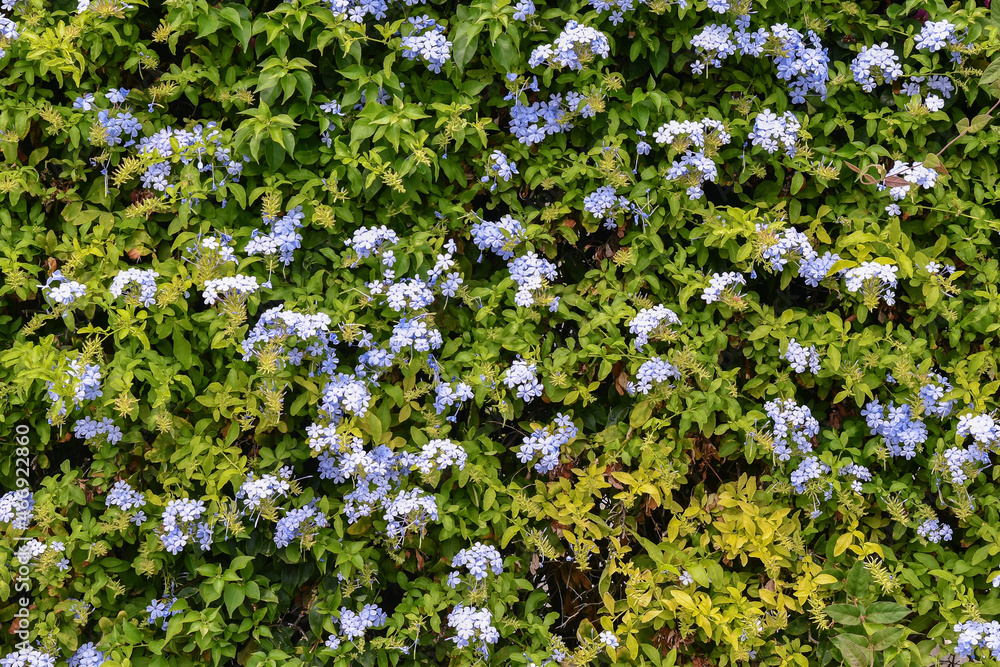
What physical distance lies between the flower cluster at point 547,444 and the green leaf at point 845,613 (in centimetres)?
109

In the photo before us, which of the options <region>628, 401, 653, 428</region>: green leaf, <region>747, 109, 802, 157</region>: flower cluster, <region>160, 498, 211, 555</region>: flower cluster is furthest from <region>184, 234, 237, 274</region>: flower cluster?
<region>747, 109, 802, 157</region>: flower cluster

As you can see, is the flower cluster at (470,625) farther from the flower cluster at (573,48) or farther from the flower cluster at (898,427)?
the flower cluster at (573,48)

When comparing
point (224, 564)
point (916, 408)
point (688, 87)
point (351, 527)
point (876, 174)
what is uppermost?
point (688, 87)

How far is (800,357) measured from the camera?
9.34 ft

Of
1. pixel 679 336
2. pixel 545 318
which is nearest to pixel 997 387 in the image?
pixel 679 336

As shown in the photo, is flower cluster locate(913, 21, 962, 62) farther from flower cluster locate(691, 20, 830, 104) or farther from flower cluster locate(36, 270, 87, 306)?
flower cluster locate(36, 270, 87, 306)

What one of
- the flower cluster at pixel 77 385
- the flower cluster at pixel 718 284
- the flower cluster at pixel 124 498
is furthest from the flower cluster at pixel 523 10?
the flower cluster at pixel 124 498

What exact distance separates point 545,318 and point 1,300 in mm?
1988

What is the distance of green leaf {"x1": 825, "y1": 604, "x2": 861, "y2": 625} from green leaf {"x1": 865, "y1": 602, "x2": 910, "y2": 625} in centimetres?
4

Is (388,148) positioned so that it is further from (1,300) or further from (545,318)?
(1,300)

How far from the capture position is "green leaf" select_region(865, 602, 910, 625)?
2.73 m

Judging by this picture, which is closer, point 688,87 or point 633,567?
point 633,567

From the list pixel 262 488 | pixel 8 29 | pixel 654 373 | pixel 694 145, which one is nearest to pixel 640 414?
pixel 654 373

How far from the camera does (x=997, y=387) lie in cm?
287
